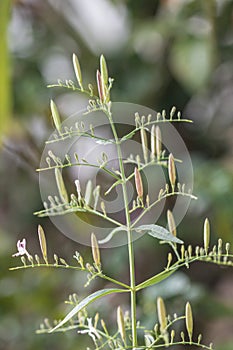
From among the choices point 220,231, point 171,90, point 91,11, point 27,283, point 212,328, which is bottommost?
point 212,328

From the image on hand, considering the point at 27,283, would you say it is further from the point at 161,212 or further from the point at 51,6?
the point at 51,6

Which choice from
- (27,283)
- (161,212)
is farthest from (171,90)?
(27,283)

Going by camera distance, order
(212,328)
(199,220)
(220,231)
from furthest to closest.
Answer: (212,328) < (199,220) < (220,231)

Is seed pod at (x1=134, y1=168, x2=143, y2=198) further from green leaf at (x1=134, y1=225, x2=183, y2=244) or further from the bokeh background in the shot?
the bokeh background

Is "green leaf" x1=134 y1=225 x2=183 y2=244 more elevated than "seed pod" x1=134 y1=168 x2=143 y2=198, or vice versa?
"seed pod" x1=134 y1=168 x2=143 y2=198

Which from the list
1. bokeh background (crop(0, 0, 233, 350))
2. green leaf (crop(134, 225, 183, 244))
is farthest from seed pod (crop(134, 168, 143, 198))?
bokeh background (crop(0, 0, 233, 350))

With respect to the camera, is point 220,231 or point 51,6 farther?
point 51,6

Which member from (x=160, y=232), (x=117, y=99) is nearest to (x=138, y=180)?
(x=160, y=232)

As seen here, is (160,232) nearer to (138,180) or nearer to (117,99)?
(138,180)
